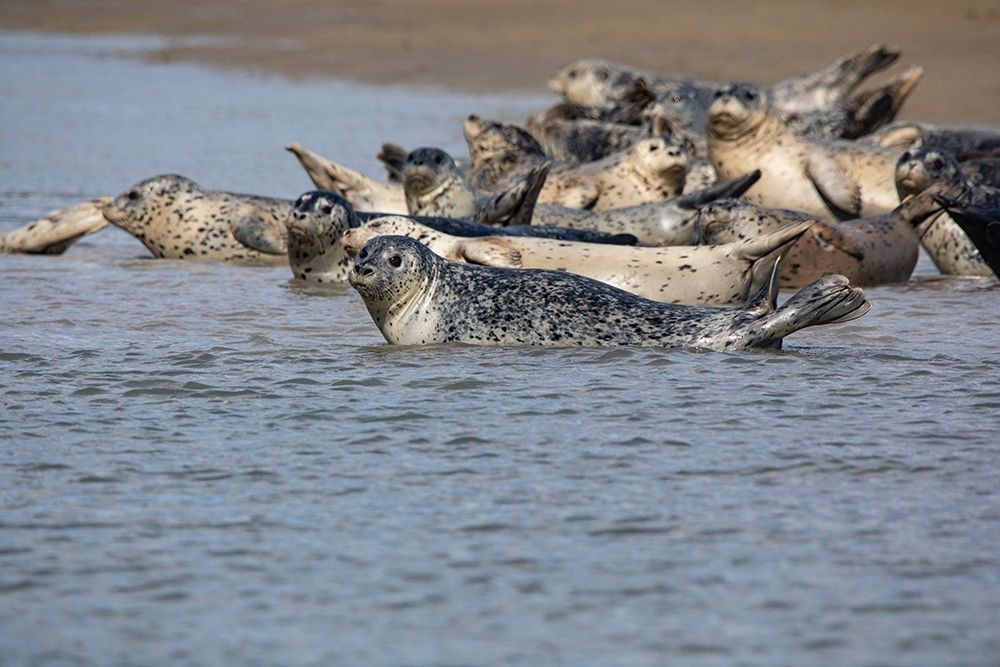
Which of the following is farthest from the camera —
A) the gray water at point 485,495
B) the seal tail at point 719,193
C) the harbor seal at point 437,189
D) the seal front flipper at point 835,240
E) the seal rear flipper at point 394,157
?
the seal rear flipper at point 394,157

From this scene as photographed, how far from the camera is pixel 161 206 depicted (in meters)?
8.88

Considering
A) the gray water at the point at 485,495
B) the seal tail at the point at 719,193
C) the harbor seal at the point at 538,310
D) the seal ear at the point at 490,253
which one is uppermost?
the seal tail at the point at 719,193

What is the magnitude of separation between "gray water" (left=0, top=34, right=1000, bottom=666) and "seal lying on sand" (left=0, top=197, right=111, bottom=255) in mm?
2053

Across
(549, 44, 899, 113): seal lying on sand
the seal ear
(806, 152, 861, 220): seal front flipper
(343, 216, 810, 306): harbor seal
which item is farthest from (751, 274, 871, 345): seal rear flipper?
(549, 44, 899, 113): seal lying on sand

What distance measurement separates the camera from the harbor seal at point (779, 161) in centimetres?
966

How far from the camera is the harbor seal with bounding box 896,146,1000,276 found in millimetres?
7863

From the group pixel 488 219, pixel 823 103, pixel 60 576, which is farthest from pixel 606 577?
pixel 823 103

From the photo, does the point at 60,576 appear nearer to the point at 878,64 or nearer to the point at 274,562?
the point at 274,562

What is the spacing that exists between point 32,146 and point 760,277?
9626mm

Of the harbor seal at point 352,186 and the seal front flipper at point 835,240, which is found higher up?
the harbor seal at point 352,186

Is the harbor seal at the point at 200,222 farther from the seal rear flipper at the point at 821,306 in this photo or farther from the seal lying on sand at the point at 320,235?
the seal rear flipper at the point at 821,306

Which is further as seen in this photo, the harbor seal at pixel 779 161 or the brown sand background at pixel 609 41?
the brown sand background at pixel 609 41

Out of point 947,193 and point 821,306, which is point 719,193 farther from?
point 821,306

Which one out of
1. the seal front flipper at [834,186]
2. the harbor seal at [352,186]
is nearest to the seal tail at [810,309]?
the seal front flipper at [834,186]
